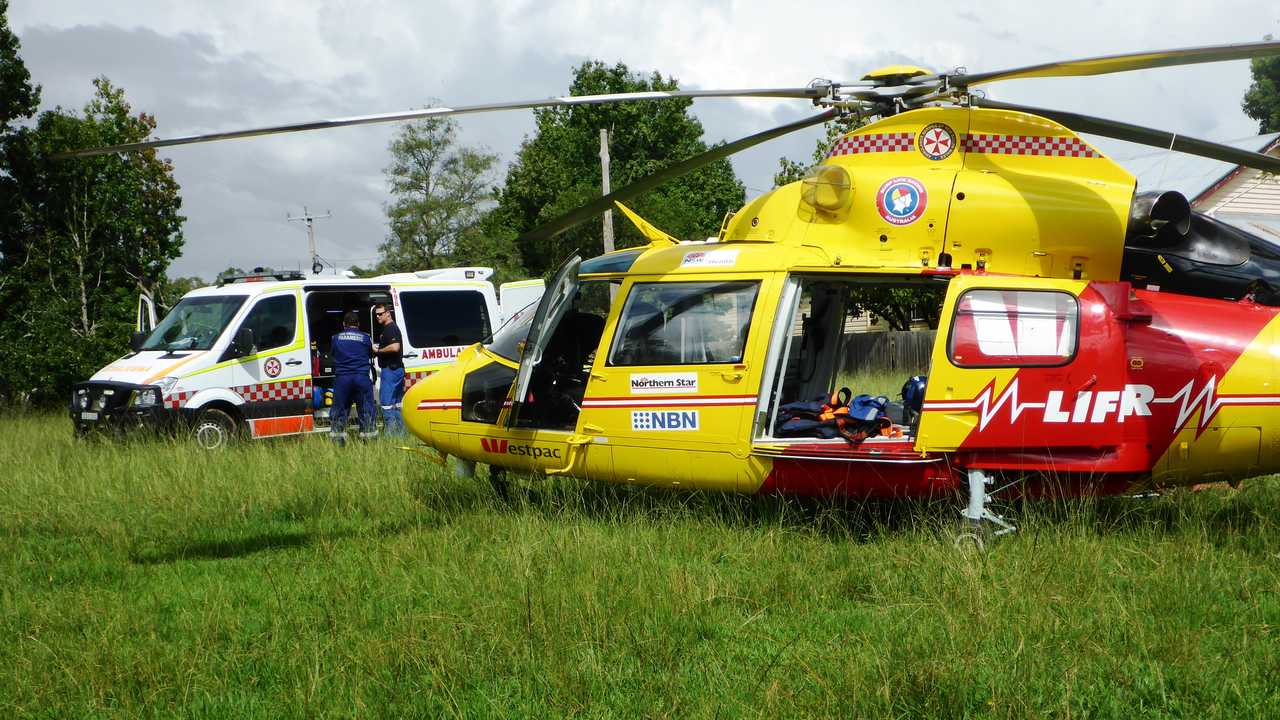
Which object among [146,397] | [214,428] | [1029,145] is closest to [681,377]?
[1029,145]

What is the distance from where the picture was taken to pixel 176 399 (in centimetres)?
1160

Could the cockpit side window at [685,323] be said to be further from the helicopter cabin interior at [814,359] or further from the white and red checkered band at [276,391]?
the white and red checkered band at [276,391]

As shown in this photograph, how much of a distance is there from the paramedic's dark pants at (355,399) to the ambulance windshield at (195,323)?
170 centimetres

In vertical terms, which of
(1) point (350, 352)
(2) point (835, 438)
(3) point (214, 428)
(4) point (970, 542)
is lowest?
(4) point (970, 542)

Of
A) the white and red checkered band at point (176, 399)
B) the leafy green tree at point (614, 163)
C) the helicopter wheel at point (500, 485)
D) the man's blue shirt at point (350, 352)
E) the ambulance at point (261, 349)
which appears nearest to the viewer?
the helicopter wheel at point (500, 485)

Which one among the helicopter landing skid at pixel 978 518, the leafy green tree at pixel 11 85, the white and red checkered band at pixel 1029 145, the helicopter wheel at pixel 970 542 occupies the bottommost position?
the helicopter wheel at pixel 970 542

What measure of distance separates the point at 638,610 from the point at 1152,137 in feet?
13.6

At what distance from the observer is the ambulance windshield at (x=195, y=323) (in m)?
12.2

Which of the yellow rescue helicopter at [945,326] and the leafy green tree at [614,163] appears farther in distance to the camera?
the leafy green tree at [614,163]

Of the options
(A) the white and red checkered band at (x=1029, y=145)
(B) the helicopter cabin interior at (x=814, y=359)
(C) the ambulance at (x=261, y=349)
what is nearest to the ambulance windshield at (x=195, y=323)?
(C) the ambulance at (x=261, y=349)

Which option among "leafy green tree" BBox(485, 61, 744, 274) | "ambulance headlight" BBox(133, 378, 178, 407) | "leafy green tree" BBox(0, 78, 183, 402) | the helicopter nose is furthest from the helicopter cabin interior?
"leafy green tree" BBox(485, 61, 744, 274)

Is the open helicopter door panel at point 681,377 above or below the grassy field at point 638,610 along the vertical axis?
above

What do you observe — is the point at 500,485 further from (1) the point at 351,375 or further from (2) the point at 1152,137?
(2) the point at 1152,137

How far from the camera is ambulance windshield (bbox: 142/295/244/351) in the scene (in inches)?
482
